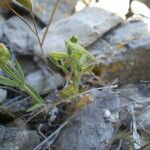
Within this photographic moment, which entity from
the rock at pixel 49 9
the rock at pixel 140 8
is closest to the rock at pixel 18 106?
the rock at pixel 49 9

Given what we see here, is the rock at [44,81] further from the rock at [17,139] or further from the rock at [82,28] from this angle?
the rock at [17,139]

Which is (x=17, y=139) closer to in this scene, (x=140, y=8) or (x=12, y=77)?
(x=12, y=77)

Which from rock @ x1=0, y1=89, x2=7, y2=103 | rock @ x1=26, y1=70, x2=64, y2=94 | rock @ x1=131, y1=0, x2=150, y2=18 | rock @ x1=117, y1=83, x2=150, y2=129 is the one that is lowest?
rock @ x1=117, y1=83, x2=150, y2=129

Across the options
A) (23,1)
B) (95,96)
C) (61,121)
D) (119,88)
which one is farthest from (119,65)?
(23,1)

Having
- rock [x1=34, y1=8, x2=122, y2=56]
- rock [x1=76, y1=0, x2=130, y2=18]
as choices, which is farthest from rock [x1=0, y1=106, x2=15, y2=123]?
rock [x1=76, y1=0, x2=130, y2=18]

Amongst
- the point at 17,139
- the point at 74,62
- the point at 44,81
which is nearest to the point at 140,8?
the point at 44,81

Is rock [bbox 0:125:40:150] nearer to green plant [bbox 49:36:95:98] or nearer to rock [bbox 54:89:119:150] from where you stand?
rock [bbox 54:89:119:150]

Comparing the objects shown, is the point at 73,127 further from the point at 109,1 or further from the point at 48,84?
the point at 109,1

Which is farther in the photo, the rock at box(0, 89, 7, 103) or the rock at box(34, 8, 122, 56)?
the rock at box(34, 8, 122, 56)
